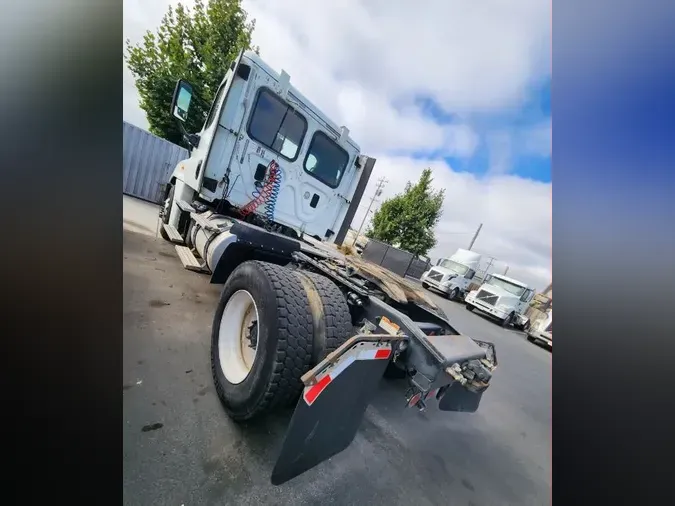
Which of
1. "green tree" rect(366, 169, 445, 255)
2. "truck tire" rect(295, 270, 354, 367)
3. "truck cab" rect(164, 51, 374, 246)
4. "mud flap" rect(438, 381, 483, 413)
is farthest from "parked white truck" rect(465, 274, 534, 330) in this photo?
"truck tire" rect(295, 270, 354, 367)

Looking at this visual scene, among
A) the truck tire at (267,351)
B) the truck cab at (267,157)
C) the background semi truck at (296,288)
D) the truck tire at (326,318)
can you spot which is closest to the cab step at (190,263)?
the background semi truck at (296,288)

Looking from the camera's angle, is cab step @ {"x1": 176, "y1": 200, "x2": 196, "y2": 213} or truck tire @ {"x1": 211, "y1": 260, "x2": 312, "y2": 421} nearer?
truck tire @ {"x1": 211, "y1": 260, "x2": 312, "y2": 421}

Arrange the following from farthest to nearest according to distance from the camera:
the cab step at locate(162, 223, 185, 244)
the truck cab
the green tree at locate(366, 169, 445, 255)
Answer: the green tree at locate(366, 169, 445, 255) → the cab step at locate(162, 223, 185, 244) → the truck cab

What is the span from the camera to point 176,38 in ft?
45.7

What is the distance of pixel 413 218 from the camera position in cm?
2409

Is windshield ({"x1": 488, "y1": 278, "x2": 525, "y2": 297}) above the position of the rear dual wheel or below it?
above

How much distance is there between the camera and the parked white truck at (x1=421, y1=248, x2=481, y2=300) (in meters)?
17.2

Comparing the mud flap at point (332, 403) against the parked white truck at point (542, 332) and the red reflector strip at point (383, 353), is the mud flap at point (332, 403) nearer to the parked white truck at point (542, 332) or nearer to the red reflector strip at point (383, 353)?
the red reflector strip at point (383, 353)

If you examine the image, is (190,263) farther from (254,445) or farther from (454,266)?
(454,266)

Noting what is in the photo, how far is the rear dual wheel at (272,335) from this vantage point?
74.0 inches

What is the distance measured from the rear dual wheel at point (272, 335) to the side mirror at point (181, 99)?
3.10 m

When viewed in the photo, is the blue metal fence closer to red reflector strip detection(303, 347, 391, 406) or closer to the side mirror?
the side mirror

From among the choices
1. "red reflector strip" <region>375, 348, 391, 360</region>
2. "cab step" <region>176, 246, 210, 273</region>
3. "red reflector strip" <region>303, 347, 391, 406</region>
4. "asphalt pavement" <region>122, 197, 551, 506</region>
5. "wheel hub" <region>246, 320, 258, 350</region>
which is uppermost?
"red reflector strip" <region>375, 348, 391, 360</region>
